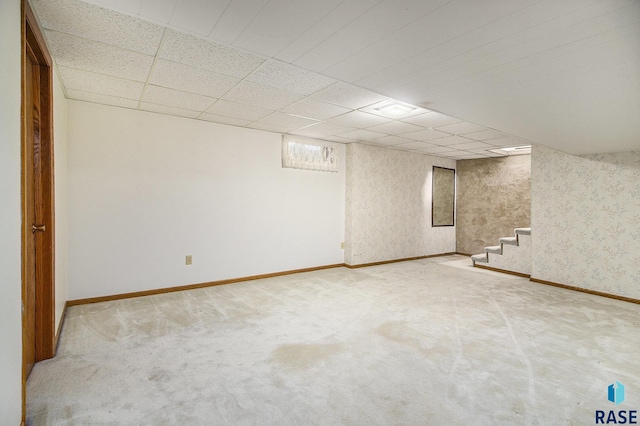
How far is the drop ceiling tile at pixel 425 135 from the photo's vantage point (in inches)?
195

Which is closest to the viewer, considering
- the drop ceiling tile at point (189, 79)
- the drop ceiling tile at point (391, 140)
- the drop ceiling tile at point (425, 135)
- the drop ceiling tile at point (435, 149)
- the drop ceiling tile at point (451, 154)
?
the drop ceiling tile at point (189, 79)

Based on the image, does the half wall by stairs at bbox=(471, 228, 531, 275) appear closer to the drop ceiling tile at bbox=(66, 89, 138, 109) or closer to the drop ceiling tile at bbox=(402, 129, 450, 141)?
the drop ceiling tile at bbox=(402, 129, 450, 141)

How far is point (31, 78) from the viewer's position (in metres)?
2.31

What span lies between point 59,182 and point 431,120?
14.4 feet

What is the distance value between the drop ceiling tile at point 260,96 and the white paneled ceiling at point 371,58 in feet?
0.04

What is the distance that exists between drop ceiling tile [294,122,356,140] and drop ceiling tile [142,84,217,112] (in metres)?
1.65

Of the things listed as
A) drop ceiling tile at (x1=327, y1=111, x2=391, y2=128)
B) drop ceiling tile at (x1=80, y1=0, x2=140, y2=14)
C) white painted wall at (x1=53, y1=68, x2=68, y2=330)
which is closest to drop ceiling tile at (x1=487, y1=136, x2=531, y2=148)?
drop ceiling tile at (x1=327, y1=111, x2=391, y2=128)

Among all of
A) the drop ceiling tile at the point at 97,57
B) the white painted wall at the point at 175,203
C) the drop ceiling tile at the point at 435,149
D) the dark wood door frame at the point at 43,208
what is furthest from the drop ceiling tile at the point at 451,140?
the dark wood door frame at the point at 43,208

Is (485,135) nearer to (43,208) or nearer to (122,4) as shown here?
(122,4)

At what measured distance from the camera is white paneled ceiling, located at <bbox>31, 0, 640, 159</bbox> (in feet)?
4.92

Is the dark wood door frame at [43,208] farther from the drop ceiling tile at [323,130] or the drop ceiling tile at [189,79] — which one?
the drop ceiling tile at [323,130]

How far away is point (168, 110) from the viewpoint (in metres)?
4.13

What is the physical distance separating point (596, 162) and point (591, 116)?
2.70 metres

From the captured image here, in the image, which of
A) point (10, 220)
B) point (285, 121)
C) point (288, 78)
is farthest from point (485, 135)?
point (10, 220)
